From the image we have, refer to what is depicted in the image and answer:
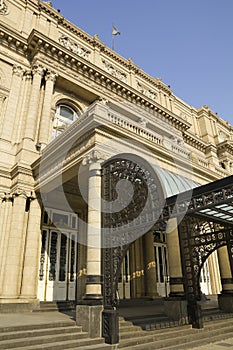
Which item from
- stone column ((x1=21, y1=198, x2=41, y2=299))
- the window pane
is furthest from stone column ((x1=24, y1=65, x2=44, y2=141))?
stone column ((x1=21, y1=198, x2=41, y2=299))

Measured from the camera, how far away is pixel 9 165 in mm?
13102

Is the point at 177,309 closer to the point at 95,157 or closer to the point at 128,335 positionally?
the point at 128,335

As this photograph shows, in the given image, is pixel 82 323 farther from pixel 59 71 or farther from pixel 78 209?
pixel 59 71

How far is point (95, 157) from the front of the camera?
8.73m

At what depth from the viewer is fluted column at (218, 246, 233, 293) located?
40.9 ft

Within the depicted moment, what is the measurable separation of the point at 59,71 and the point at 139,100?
22.6 feet

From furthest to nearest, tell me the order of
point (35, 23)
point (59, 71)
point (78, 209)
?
point (35, 23)
point (59, 71)
point (78, 209)

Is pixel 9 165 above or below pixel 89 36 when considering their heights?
below

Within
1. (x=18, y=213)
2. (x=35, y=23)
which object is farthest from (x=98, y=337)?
(x=35, y=23)

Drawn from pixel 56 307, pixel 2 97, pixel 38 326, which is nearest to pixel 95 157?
pixel 38 326

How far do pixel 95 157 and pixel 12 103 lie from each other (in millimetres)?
8302

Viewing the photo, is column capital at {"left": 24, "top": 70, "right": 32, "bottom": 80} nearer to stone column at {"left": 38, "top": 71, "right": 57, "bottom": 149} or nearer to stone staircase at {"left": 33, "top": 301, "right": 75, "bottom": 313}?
stone column at {"left": 38, "top": 71, "right": 57, "bottom": 149}

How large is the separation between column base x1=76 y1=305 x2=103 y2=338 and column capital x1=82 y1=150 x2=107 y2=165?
14.1ft

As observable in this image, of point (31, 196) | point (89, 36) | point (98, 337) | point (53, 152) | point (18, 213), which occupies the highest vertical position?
point (89, 36)
